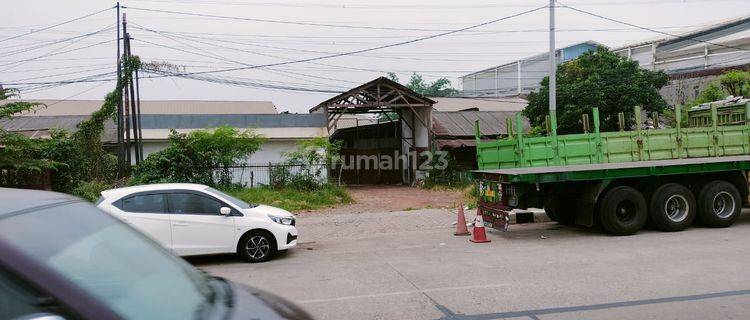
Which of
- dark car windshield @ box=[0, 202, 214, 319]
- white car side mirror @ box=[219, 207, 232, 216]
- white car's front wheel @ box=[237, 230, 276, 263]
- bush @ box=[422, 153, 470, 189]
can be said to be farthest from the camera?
bush @ box=[422, 153, 470, 189]

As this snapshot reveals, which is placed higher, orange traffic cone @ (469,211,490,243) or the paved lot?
orange traffic cone @ (469,211,490,243)

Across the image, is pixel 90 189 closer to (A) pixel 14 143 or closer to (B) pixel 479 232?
(A) pixel 14 143

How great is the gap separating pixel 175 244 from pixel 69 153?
13677 millimetres

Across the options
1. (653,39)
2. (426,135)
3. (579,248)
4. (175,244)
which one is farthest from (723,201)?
(653,39)

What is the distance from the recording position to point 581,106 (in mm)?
26172

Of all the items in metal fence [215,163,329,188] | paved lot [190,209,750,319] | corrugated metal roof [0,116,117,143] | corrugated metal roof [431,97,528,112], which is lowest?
paved lot [190,209,750,319]

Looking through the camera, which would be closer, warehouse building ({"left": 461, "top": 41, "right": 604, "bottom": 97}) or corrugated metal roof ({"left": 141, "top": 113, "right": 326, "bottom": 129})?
corrugated metal roof ({"left": 141, "top": 113, "right": 326, "bottom": 129})

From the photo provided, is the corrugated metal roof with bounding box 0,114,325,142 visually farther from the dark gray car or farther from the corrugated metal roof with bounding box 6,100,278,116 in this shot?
the dark gray car

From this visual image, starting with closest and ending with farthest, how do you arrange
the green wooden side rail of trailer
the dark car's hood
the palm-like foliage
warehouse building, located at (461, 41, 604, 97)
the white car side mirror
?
the dark car's hood < the white car side mirror < the green wooden side rail of trailer < the palm-like foliage < warehouse building, located at (461, 41, 604, 97)

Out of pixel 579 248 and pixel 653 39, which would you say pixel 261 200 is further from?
pixel 653 39

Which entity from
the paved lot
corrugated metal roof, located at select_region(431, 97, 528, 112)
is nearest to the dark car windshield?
the paved lot

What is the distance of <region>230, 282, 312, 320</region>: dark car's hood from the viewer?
2.68m

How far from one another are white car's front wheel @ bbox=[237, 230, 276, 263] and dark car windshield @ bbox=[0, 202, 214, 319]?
7.26 metres

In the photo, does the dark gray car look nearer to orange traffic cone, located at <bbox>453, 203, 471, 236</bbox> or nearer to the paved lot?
the paved lot
